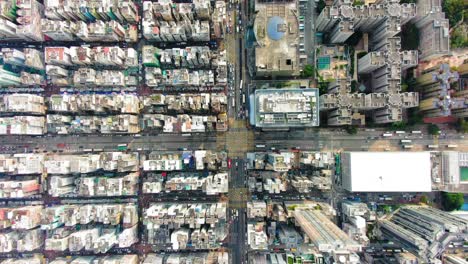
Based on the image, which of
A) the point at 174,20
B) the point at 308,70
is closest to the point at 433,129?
the point at 308,70

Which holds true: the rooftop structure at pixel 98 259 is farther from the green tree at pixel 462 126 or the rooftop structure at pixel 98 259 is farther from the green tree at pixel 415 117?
the green tree at pixel 462 126

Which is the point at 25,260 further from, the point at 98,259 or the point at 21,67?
the point at 21,67

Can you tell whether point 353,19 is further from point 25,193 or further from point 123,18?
point 25,193

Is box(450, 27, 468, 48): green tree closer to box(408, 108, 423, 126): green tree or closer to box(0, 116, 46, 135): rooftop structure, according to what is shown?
box(408, 108, 423, 126): green tree

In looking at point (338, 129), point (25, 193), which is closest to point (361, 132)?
point (338, 129)

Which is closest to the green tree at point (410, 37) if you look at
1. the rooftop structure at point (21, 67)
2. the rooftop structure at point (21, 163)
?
the rooftop structure at point (21, 67)

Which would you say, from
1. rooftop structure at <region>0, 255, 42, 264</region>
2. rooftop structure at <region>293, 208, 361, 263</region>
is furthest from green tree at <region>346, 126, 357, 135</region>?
rooftop structure at <region>0, 255, 42, 264</region>
